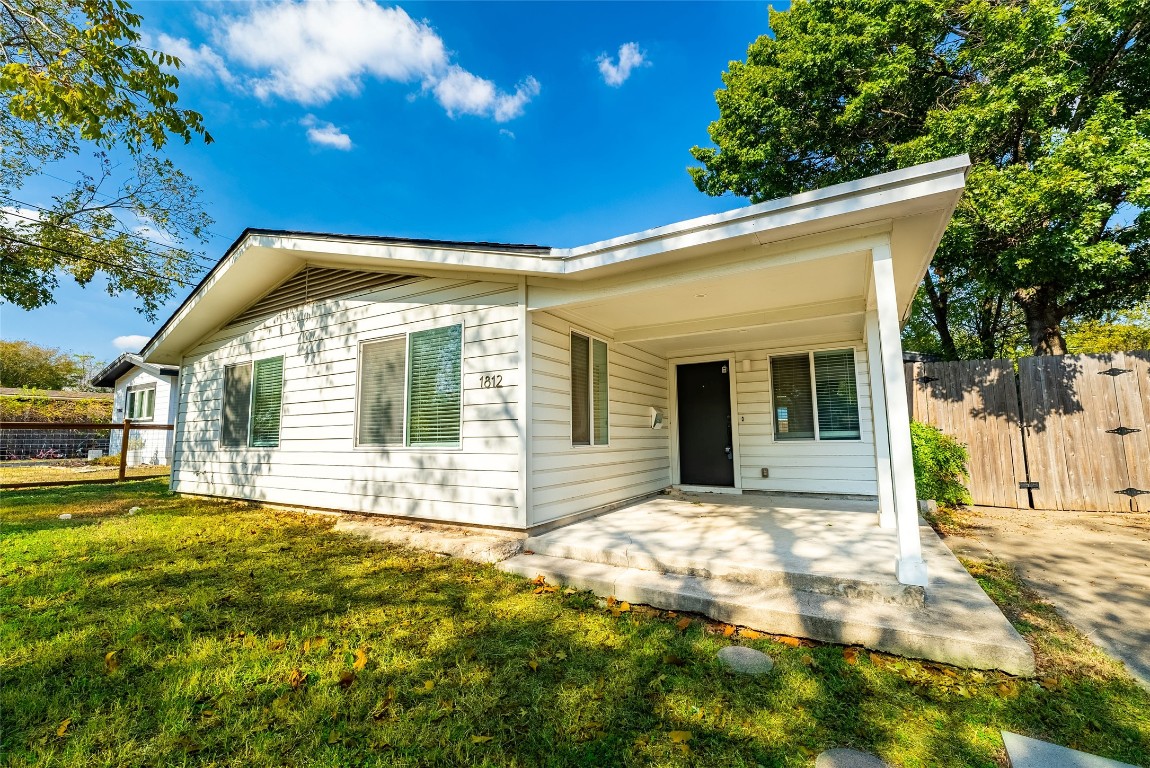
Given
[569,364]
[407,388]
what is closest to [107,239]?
[407,388]

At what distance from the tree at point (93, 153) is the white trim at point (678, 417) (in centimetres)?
723

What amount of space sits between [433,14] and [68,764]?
9.52 meters

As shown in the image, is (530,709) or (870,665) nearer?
(530,709)

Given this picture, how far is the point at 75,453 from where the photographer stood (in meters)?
17.9

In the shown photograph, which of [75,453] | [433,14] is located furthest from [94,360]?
[433,14]

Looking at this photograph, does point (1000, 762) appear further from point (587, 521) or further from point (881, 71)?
point (881, 71)

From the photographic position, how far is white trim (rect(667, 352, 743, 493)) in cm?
709

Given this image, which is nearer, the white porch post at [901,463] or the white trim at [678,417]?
the white porch post at [901,463]

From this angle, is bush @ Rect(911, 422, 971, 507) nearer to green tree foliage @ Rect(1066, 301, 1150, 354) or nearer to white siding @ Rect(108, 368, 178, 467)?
green tree foliage @ Rect(1066, 301, 1150, 354)

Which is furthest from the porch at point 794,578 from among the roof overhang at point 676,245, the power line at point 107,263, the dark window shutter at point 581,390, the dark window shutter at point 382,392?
the power line at point 107,263

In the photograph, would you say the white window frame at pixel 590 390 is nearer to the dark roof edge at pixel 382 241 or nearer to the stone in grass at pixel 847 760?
the dark roof edge at pixel 382 241

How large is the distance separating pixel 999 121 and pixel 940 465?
18.7ft

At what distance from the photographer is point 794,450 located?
6.75 metres

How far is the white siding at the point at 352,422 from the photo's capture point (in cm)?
479
